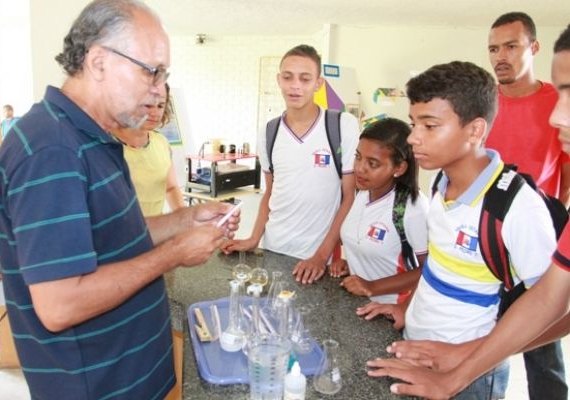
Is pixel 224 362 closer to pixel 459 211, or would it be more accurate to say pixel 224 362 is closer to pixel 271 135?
pixel 459 211

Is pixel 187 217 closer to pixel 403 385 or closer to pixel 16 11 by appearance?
pixel 403 385

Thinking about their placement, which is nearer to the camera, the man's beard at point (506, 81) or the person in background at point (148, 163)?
the person in background at point (148, 163)

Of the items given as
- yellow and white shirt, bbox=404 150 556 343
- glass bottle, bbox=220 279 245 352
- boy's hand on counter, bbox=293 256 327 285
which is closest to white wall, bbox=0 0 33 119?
boy's hand on counter, bbox=293 256 327 285

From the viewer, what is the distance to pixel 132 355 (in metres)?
1.00

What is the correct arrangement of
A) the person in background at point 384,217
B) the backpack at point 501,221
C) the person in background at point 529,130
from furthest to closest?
the person in background at point 529,130
the person in background at point 384,217
the backpack at point 501,221

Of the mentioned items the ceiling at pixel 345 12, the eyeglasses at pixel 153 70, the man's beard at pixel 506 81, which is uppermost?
the ceiling at pixel 345 12

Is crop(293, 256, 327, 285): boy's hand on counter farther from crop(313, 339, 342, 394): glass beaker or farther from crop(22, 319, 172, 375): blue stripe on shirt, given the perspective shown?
crop(22, 319, 172, 375): blue stripe on shirt

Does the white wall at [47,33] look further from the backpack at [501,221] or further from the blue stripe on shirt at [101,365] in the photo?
the backpack at [501,221]

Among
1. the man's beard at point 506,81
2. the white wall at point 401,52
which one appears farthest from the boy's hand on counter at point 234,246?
the white wall at point 401,52

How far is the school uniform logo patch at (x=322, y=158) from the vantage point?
194cm

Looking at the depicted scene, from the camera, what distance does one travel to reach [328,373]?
985 millimetres

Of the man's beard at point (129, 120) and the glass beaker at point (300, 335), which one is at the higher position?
the man's beard at point (129, 120)

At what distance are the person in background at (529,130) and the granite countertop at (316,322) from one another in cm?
109

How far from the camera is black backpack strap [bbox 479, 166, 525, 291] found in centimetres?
100
